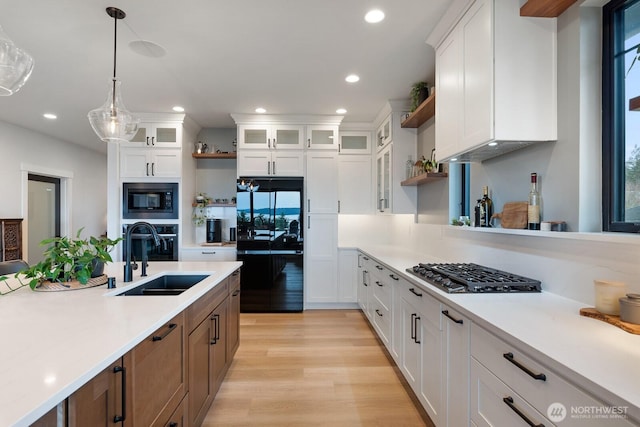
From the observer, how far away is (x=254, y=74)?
2971 mm

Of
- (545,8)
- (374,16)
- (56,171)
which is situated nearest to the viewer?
(545,8)

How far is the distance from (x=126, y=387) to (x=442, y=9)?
8.70 ft

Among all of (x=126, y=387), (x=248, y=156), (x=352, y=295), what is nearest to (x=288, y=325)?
(x=352, y=295)

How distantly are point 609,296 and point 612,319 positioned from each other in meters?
0.10

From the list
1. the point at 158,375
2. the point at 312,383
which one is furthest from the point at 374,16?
the point at 312,383

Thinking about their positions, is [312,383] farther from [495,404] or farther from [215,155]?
[215,155]

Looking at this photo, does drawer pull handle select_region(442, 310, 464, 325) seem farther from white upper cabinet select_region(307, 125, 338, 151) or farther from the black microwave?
the black microwave

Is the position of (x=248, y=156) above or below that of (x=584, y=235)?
above

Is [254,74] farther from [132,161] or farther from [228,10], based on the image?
[132,161]

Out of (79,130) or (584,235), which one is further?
(79,130)

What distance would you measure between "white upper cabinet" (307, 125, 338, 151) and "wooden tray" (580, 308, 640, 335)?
334 cm

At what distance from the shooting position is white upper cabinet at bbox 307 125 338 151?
4.21 metres

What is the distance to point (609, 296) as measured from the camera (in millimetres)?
1211

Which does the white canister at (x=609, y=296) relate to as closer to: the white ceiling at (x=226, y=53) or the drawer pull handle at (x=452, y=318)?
the drawer pull handle at (x=452, y=318)
